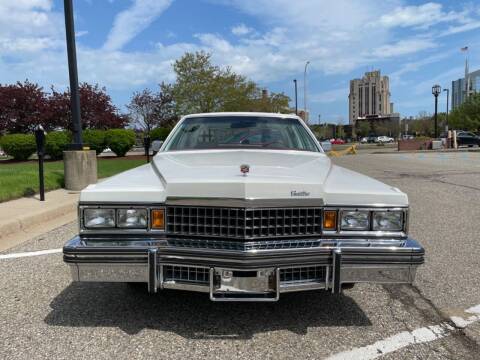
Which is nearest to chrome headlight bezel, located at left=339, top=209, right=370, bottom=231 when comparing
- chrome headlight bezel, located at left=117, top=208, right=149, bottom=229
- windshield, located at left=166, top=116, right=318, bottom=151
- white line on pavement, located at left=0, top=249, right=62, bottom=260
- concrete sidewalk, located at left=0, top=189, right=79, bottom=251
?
chrome headlight bezel, located at left=117, top=208, right=149, bottom=229

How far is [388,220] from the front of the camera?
3.18 meters

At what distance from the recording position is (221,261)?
2.91 m

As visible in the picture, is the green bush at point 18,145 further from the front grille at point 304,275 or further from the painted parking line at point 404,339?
the painted parking line at point 404,339

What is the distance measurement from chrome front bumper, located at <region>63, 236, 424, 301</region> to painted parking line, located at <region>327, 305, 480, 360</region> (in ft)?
1.35

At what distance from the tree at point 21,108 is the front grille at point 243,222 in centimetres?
2541

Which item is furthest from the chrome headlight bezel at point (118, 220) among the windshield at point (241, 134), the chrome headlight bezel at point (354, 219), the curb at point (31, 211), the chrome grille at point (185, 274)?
the curb at point (31, 211)

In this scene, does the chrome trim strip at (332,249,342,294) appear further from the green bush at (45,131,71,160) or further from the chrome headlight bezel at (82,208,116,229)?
the green bush at (45,131,71,160)

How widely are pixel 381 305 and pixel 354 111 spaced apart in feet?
545

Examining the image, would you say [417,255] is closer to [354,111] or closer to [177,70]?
[177,70]

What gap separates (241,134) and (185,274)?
2.18 metres

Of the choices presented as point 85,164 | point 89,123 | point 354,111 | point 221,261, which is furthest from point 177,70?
point 354,111

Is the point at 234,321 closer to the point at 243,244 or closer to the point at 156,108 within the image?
the point at 243,244

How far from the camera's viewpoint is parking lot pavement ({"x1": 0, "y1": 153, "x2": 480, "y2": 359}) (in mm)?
3027

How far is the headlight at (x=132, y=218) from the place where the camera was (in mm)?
3098
